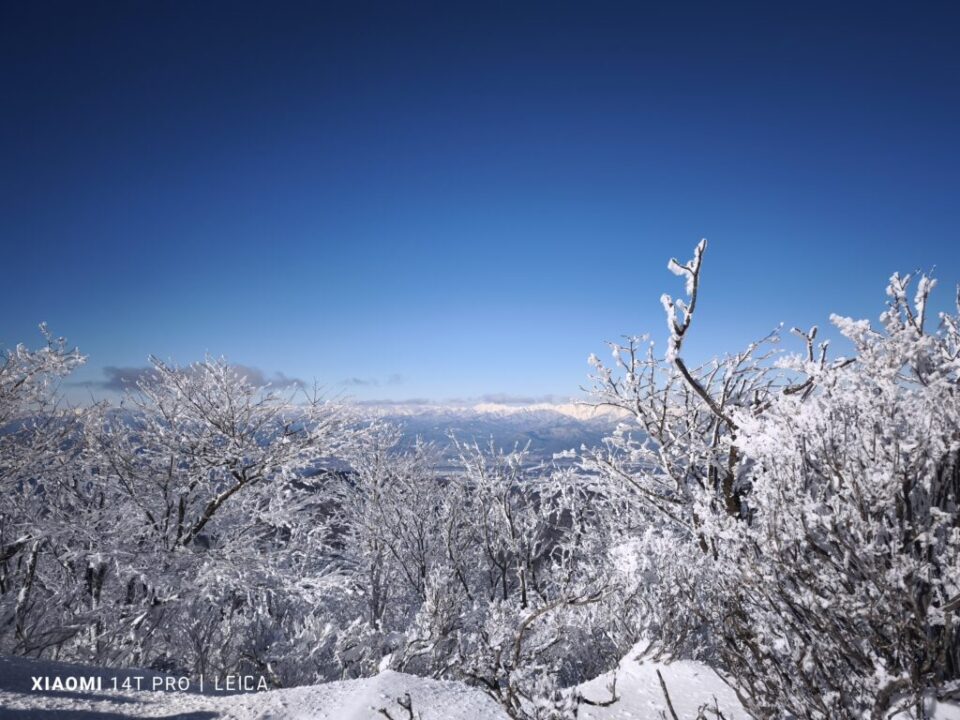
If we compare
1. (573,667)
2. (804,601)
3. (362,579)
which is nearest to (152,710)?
(804,601)

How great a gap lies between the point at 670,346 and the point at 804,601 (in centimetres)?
200

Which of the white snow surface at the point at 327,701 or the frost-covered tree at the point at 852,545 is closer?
the frost-covered tree at the point at 852,545

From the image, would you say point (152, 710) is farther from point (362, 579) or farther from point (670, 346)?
point (362, 579)

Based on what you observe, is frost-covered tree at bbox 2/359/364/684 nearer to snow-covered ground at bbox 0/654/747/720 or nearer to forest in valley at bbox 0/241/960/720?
forest in valley at bbox 0/241/960/720

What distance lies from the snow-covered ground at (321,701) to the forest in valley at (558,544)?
0.29 metres

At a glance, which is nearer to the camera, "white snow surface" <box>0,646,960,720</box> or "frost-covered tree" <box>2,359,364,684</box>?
"white snow surface" <box>0,646,960,720</box>

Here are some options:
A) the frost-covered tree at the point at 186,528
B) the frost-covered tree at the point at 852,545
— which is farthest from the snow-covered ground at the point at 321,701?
the frost-covered tree at the point at 186,528

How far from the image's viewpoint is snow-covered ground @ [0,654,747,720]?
374 centimetres

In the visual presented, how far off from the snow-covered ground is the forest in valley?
29 centimetres

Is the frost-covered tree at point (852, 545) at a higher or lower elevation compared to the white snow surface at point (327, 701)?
higher

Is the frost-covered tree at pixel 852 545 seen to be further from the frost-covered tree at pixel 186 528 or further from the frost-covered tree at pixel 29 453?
the frost-covered tree at pixel 29 453

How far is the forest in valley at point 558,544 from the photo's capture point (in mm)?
2814

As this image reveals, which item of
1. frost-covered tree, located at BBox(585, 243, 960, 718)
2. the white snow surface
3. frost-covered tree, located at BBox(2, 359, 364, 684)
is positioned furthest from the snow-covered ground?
frost-covered tree, located at BBox(2, 359, 364, 684)

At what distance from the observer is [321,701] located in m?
3.96
